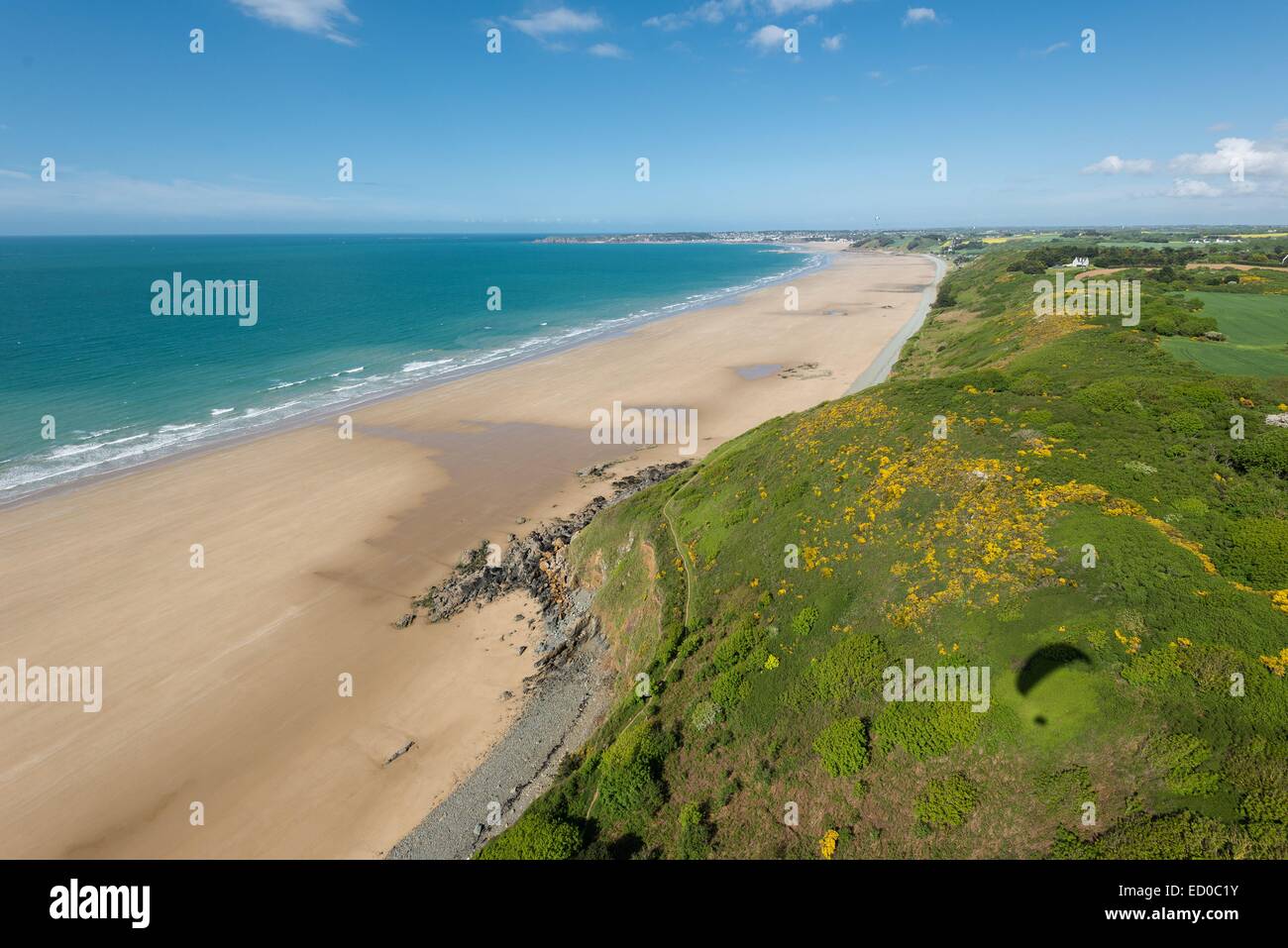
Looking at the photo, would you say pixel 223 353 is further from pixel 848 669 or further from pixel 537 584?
pixel 848 669

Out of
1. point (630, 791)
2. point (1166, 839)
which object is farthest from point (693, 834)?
point (1166, 839)

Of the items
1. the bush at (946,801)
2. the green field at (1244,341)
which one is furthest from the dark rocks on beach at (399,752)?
the green field at (1244,341)

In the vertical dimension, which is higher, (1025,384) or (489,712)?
(1025,384)

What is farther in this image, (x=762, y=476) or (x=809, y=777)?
(x=762, y=476)

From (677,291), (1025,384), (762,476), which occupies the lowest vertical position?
(762,476)

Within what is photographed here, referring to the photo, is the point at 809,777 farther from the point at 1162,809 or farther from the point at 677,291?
the point at 677,291

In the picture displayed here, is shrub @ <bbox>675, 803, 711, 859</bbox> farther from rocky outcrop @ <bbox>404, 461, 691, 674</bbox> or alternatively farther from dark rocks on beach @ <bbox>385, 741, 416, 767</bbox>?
dark rocks on beach @ <bbox>385, 741, 416, 767</bbox>

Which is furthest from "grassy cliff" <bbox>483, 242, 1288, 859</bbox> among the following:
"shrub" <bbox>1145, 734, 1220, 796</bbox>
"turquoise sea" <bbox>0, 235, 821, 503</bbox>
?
"turquoise sea" <bbox>0, 235, 821, 503</bbox>
